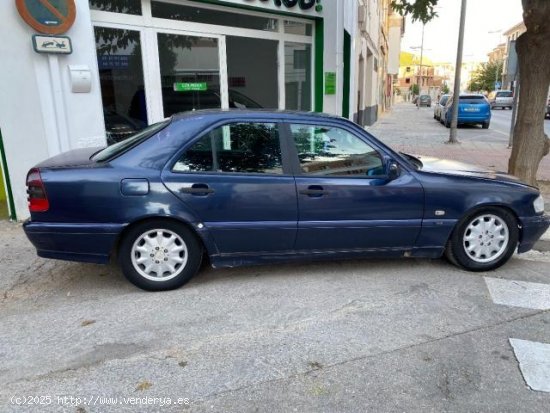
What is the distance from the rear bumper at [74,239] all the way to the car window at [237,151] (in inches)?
29.9

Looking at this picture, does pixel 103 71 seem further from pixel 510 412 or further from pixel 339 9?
pixel 510 412

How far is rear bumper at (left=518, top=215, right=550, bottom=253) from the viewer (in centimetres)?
433

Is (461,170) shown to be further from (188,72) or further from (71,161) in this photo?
(188,72)

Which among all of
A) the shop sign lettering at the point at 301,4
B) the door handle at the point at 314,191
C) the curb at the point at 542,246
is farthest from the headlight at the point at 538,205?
the shop sign lettering at the point at 301,4

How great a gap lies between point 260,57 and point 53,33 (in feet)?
14.4

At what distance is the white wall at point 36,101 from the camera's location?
18.0 feet

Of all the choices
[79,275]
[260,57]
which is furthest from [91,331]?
[260,57]

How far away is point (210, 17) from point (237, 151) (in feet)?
16.2

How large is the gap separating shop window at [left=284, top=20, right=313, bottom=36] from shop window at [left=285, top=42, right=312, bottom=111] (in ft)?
0.77

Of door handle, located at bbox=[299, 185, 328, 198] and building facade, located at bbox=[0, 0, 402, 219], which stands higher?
building facade, located at bbox=[0, 0, 402, 219]

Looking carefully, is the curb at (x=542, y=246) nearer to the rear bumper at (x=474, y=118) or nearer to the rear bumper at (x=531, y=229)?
the rear bumper at (x=531, y=229)

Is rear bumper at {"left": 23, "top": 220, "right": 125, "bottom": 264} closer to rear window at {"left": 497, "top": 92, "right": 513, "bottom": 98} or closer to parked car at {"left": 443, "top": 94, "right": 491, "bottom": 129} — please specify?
parked car at {"left": 443, "top": 94, "right": 491, "bottom": 129}

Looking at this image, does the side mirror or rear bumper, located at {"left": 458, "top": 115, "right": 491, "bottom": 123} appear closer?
the side mirror

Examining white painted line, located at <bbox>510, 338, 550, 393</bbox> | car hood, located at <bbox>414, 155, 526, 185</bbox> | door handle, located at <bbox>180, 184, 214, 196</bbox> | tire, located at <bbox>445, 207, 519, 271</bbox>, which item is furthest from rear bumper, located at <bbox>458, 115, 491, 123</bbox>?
door handle, located at <bbox>180, 184, 214, 196</bbox>
